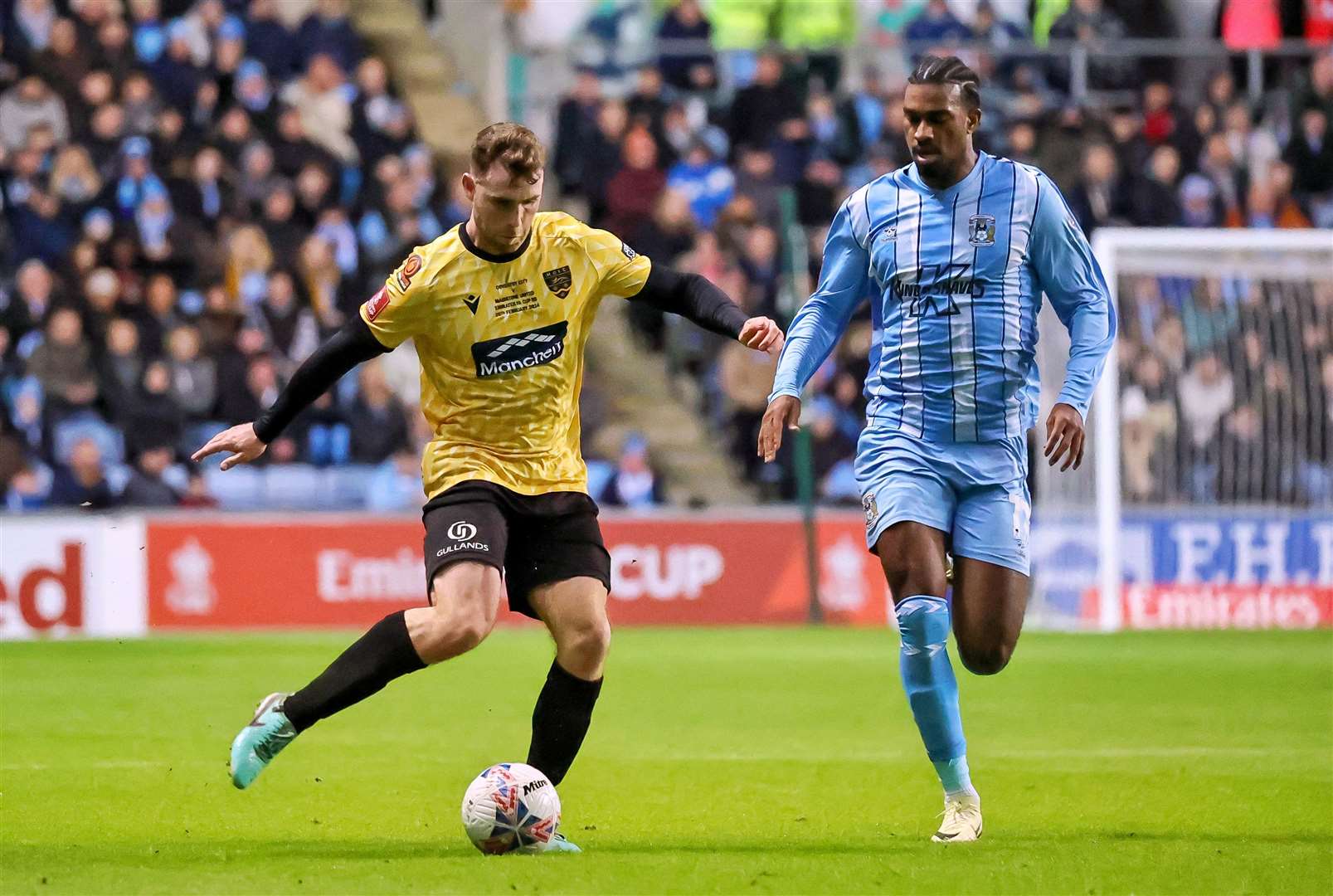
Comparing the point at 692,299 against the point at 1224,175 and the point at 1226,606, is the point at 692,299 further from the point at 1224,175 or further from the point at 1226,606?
the point at 1224,175

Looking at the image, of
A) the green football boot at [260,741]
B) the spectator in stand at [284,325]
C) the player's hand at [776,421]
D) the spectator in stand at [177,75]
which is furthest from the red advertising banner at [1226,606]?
the green football boot at [260,741]

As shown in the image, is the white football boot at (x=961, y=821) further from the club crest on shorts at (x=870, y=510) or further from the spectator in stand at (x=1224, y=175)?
the spectator in stand at (x=1224, y=175)

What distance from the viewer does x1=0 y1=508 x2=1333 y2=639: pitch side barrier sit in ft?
54.0

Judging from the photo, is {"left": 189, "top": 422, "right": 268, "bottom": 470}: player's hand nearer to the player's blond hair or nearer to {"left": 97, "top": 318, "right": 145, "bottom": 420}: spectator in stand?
the player's blond hair

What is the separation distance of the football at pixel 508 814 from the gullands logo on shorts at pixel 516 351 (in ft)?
4.19

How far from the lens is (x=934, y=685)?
22.2 feet

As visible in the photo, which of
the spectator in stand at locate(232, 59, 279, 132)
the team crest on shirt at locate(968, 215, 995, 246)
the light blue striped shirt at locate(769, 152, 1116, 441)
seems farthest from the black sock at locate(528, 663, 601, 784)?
the spectator in stand at locate(232, 59, 279, 132)

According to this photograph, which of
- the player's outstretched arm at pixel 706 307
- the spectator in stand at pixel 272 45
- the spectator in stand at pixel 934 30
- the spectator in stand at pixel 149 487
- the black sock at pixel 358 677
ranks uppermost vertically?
the spectator in stand at pixel 934 30

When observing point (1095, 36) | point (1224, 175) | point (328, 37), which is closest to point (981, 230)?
point (328, 37)

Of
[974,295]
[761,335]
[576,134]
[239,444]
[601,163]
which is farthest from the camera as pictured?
[576,134]

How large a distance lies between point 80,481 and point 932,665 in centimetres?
1157

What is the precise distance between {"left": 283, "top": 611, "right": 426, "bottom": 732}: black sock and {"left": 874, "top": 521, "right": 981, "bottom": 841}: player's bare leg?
1555 millimetres

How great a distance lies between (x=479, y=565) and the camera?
650 centimetres

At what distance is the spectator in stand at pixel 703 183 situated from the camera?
1944 centimetres
